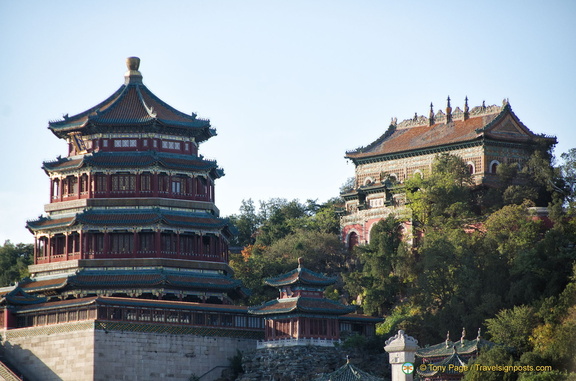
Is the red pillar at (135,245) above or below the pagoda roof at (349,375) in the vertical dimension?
above

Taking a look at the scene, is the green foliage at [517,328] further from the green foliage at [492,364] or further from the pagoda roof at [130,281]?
the pagoda roof at [130,281]

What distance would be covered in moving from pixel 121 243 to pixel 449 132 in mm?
28862

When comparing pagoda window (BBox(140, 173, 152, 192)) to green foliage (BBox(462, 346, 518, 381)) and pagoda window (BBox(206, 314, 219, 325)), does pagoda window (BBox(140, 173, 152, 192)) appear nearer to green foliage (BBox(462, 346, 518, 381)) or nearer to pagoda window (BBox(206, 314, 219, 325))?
pagoda window (BBox(206, 314, 219, 325))

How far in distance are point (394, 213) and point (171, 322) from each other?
874 inches

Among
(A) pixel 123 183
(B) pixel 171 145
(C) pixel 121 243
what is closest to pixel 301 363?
(C) pixel 121 243

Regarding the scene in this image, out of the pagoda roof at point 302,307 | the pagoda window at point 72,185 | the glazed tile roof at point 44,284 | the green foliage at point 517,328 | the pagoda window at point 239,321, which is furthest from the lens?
the pagoda window at point 72,185

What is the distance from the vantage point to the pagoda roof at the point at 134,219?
9169 cm

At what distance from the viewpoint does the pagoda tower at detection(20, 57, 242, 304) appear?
90812 millimetres

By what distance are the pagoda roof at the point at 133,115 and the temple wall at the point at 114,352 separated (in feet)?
49.6

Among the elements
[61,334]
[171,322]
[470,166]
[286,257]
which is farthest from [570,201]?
[61,334]

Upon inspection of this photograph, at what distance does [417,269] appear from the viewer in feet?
308

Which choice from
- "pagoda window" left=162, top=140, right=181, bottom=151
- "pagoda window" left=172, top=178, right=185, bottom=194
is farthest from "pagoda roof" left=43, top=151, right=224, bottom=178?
"pagoda window" left=172, top=178, right=185, bottom=194

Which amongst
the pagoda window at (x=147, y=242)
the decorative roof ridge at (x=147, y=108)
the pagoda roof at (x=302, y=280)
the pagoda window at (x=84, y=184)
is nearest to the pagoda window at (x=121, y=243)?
the pagoda window at (x=147, y=242)

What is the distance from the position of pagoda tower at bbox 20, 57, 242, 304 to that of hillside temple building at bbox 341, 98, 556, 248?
13.5 m
